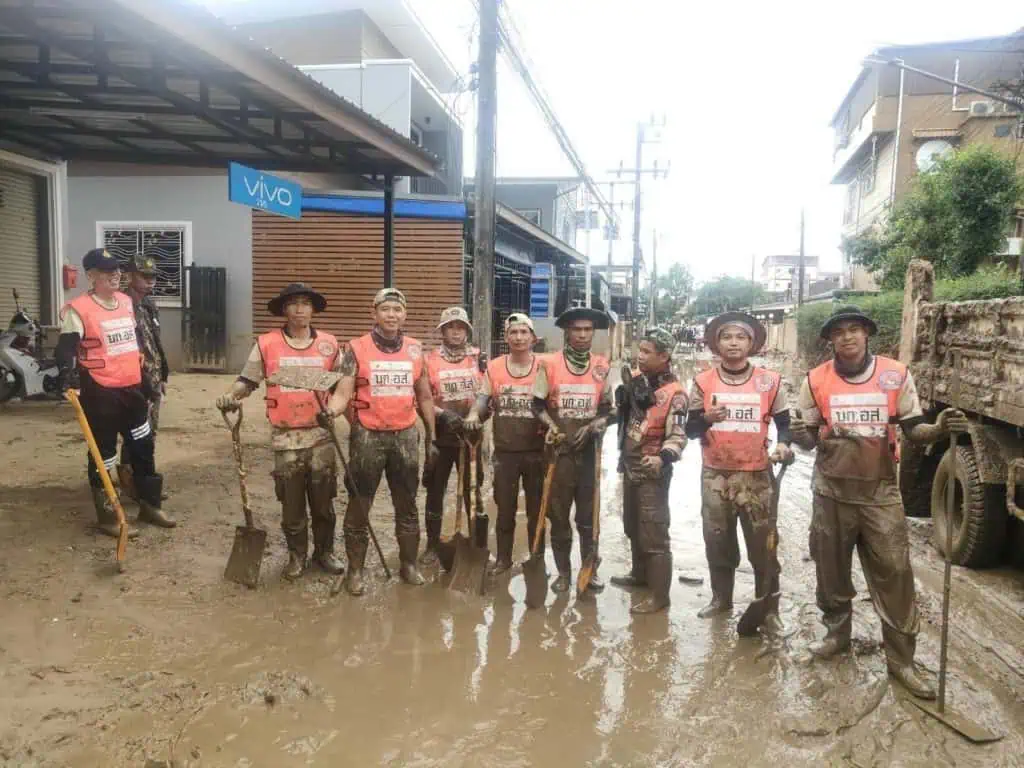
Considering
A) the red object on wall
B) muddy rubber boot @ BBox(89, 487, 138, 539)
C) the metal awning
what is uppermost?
the metal awning

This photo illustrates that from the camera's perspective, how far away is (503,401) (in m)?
4.95

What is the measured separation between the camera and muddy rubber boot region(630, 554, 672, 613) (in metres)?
4.54

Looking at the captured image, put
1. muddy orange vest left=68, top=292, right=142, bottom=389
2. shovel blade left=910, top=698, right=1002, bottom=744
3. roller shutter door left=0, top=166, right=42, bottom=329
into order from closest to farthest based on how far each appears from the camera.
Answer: shovel blade left=910, top=698, right=1002, bottom=744 → muddy orange vest left=68, top=292, right=142, bottom=389 → roller shutter door left=0, top=166, right=42, bottom=329

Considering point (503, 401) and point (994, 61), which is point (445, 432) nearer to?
point (503, 401)

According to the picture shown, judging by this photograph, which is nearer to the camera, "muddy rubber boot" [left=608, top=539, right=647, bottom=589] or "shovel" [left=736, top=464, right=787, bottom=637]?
"shovel" [left=736, top=464, right=787, bottom=637]

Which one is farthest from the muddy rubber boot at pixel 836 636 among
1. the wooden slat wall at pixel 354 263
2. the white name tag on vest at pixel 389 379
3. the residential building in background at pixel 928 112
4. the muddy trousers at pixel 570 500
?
the residential building in background at pixel 928 112

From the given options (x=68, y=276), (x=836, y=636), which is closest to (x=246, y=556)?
(x=836, y=636)

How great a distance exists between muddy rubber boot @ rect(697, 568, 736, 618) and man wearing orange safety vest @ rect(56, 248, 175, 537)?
3869mm

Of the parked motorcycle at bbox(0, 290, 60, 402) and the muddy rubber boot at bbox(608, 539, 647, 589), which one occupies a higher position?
the parked motorcycle at bbox(0, 290, 60, 402)

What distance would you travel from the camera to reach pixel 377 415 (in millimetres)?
4691

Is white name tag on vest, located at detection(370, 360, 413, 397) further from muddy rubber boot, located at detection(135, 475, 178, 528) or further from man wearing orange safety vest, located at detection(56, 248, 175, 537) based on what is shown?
muddy rubber boot, located at detection(135, 475, 178, 528)

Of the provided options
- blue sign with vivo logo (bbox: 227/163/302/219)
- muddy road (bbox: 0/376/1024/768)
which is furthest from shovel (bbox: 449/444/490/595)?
blue sign with vivo logo (bbox: 227/163/302/219)

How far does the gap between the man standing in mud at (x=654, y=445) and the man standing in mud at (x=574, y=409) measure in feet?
0.72

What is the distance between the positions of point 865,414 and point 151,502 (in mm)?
4826
